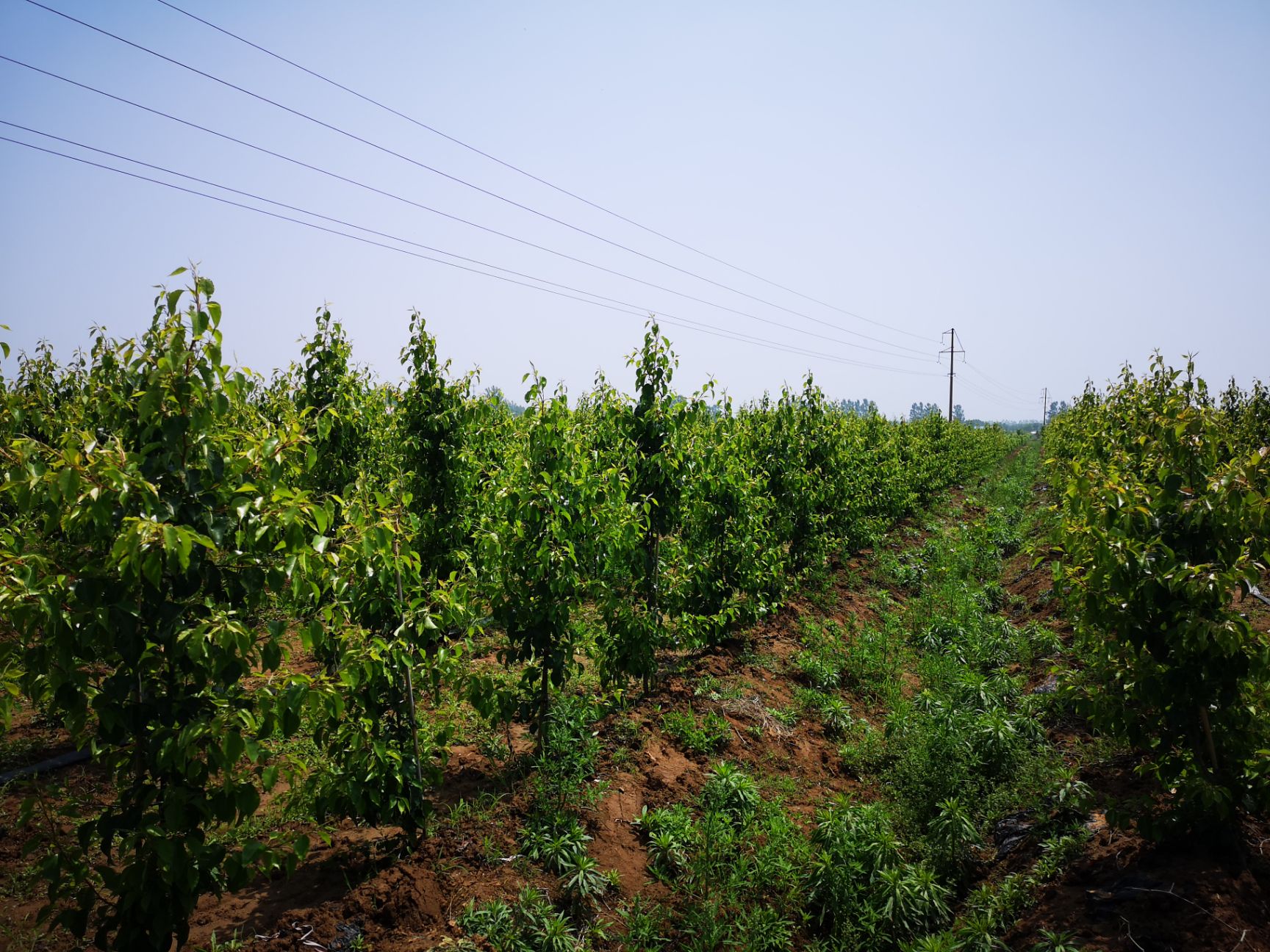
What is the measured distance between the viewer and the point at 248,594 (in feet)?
10.5

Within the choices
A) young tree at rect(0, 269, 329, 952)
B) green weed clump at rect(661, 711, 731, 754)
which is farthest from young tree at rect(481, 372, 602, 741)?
young tree at rect(0, 269, 329, 952)

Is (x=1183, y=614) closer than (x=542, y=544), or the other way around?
(x=1183, y=614)

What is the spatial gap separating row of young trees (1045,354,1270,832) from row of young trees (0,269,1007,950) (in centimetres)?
349

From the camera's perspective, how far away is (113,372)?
362cm

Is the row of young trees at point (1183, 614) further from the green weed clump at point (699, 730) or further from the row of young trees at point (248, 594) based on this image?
the row of young trees at point (248, 594)

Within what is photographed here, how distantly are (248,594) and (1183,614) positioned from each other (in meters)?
5.23

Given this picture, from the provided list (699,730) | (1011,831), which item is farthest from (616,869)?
(1011,831)

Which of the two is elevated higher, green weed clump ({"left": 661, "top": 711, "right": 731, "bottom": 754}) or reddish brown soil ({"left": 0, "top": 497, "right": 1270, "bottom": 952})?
green weed clump ({"left": 661, "top": 711, "right": 731, "bottom": 754})

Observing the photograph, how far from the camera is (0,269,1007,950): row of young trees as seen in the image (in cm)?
277

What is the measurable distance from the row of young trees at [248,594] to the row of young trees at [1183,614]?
349 cm

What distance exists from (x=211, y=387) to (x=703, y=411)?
5474 mm

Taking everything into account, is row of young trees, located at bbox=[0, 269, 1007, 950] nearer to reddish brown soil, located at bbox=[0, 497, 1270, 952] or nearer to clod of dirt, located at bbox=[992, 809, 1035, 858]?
reddish brown soil, located at bbox=[0, 497, 1270, 952]

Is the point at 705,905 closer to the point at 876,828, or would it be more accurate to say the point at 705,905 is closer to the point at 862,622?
the point at 876,828

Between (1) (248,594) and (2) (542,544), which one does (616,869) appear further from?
(1) (248,594)
